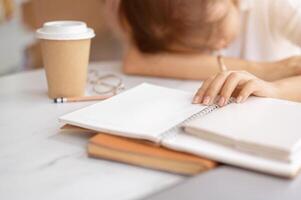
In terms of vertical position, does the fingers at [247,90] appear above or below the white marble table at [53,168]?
above

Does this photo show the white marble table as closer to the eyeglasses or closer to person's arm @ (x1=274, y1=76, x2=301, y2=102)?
the eyeglasses

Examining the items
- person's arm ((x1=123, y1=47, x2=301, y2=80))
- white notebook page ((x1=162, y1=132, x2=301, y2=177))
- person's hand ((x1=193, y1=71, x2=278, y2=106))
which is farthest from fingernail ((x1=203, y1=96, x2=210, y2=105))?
person's arm ((x1=123, y1=47, x2=301, y2=80))

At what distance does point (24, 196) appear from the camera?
23.5 inches

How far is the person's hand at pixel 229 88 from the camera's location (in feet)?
2.65

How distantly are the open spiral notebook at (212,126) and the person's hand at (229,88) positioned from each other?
0.02m

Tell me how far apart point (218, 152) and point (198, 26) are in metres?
0.65

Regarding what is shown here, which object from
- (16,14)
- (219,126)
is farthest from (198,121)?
(16,14)

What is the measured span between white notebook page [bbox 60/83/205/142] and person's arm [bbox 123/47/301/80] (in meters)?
0.33

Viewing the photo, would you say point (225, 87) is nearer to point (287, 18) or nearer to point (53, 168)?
point (53, 168)

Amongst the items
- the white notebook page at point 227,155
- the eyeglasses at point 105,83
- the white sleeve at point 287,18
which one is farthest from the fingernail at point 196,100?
the white sleeve at point 287,18

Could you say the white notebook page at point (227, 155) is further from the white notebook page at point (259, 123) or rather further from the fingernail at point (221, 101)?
the fingernail at point (221, 101)

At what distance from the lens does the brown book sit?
0.64 meters

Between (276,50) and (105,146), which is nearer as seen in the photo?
(105,146)

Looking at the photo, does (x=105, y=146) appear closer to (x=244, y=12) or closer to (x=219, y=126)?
(x=219, y=126)
